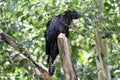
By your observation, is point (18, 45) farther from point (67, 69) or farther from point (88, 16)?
point (88, 16)

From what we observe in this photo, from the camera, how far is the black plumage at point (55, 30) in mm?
2207

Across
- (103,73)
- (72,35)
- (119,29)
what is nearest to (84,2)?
(72,35)

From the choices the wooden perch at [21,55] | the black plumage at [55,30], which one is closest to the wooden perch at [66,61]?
A: the black plumage at [55,30]

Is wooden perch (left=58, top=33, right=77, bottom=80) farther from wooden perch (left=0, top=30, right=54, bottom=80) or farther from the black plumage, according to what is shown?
wooden perch (left=0, top=30, right=54, bottom=80)

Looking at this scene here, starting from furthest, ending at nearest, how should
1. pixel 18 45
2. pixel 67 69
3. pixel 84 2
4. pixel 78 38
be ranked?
pixel 78 38 → pixel 84 2 → pixel 18 45 → pixel 67 69

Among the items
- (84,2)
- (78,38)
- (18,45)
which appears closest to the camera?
(18,45)

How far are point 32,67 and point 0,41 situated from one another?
0.99 feet

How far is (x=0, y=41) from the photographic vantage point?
7.31 feet

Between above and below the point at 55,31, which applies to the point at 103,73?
below

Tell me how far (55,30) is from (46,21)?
45 cm

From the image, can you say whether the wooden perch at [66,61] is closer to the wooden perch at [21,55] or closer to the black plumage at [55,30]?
the black plumage at [55,30]

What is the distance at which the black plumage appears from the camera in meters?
2.21

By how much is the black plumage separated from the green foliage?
0.08 meters

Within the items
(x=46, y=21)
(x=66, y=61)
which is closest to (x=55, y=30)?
(x=66, y=61)
